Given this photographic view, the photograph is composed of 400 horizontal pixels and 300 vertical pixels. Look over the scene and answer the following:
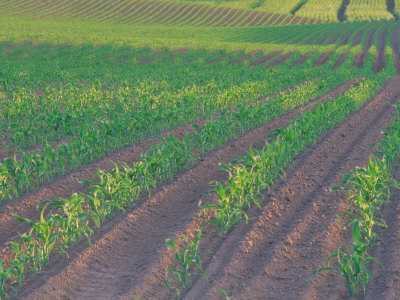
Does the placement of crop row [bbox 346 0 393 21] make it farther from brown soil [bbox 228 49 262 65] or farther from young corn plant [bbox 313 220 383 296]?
young corn plant [bbox 313 220 383 296]

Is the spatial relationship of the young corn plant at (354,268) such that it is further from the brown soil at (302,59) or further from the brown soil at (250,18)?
the brown soil at (250,18)

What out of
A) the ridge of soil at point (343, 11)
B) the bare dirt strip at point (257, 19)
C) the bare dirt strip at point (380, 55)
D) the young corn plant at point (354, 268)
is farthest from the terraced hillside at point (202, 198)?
the ridge of soil at point (343, 11)

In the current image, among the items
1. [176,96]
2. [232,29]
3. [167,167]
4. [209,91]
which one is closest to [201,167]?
[167,167]

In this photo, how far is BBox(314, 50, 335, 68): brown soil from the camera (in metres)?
32.0

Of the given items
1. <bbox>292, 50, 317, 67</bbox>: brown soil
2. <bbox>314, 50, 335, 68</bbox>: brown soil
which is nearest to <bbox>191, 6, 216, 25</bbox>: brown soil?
<bbox>292, 50, 317, 67</bbox>: brown soil

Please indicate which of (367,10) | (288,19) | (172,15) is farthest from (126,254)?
(367,10)

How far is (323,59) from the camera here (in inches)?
1328

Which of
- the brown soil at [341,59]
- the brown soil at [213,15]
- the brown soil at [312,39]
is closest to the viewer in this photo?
the brown soil at [341,59]

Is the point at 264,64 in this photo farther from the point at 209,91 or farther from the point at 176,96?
the point at 176,96

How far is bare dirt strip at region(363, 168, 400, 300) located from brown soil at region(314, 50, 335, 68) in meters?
26.1

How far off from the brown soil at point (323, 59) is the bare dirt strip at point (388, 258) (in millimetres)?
26095

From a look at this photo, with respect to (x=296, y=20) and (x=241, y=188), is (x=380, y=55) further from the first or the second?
(x=296, y=20)

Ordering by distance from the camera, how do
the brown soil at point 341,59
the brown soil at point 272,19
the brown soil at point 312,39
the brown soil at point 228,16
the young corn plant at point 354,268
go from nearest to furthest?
the young corn plant at point 354,268 < the brown soil at point 341,59 < the brown soil at point 312,39 < the brown soil at point 228,16 < the brown soil at point 272,19

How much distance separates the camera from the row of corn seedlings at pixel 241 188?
5086 millimetres
